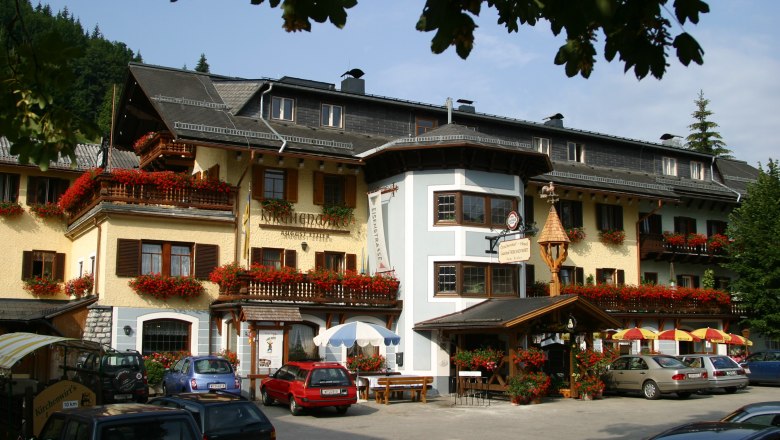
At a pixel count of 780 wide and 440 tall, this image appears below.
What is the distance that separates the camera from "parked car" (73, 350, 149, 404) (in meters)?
22.5

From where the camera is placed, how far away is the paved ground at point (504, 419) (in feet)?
62.3

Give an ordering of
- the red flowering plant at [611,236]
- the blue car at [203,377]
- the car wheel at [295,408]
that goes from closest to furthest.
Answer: the car wheel at [295,408] → the blue car at [203,377] → the red flowering plant at [611,236]

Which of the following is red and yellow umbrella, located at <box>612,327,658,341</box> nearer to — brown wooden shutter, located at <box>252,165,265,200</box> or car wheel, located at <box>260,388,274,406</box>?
→ brown wooden shutter, located at <box>252,165,265,200</box>

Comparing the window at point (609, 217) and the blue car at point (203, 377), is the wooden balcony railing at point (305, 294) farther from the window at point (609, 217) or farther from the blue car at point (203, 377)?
the window at point (609, 217)

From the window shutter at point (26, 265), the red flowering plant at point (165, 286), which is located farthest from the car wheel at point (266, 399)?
the window shutter at point (26, 265)

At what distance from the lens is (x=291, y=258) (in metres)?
31.2

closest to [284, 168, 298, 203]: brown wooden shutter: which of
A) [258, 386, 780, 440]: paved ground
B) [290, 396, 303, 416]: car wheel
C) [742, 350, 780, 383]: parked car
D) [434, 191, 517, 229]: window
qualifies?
[434, 191, 517, 229]: window

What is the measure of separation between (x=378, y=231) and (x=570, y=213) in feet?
35.9

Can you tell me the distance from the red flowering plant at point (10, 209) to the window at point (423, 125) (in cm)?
1712

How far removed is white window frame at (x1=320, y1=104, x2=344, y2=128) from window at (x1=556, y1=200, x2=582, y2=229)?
1081 centimetres

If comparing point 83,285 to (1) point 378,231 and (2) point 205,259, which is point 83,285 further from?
(1) point 378,231

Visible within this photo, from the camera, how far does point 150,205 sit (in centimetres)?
2891

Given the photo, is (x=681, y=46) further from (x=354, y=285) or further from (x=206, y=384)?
(x=354, y=285)

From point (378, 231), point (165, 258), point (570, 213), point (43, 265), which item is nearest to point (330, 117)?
point (378, 231)
